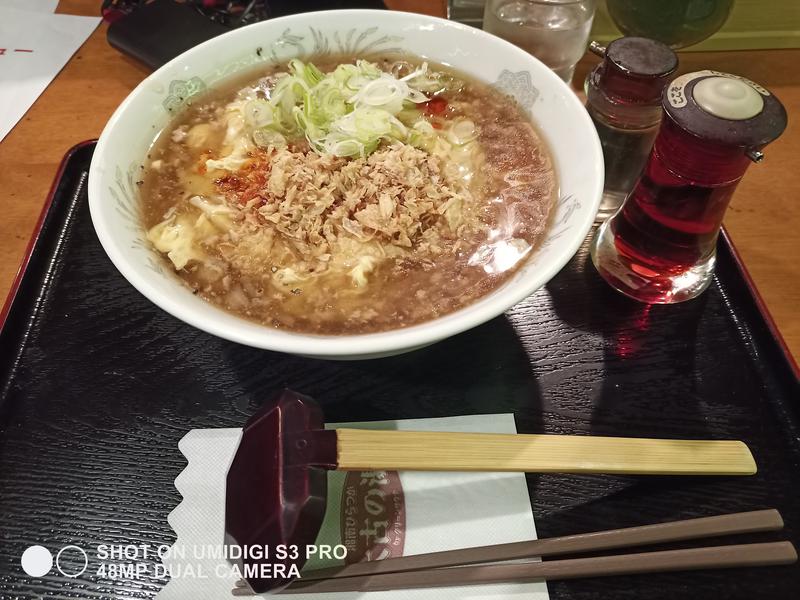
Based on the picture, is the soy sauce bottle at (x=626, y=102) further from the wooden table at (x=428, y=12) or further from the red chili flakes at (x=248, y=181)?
the red chili flakes at (x=248, y=181)

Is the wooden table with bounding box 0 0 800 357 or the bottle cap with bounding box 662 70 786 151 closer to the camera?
the bottle cap with bounding box 662 70 786 151

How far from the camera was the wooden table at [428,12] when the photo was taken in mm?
1537

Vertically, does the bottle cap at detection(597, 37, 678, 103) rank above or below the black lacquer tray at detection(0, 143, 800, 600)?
above

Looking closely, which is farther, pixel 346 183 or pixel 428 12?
pixel 428 12

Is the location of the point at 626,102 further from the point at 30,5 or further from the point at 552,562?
the point at 30,5

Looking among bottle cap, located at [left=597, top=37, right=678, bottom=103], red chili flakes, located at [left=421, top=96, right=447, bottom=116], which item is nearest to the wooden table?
bottle cap, located at [left=597, top=37, right=678, bottom=103]

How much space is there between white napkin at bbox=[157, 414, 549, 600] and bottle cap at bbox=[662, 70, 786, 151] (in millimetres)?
755

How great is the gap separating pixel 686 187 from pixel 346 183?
0.78 metres

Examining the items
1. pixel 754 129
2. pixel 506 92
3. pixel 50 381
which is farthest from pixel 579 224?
pixel 50 381

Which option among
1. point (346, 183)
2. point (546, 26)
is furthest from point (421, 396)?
point (546, 26)

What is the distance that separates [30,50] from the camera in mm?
2266

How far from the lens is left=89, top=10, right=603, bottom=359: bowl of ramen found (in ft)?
3.78

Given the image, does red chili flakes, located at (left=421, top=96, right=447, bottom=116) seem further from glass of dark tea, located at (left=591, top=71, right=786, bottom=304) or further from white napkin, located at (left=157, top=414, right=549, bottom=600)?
white napkin, located at (left=157, top=414, right=549, bottom=600)

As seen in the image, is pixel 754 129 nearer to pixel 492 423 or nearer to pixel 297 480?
pixel 492 423
